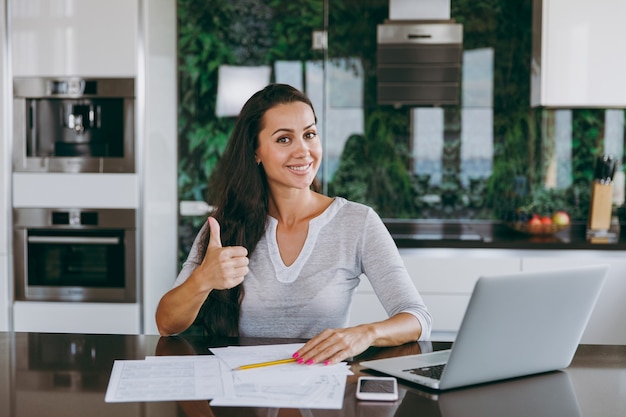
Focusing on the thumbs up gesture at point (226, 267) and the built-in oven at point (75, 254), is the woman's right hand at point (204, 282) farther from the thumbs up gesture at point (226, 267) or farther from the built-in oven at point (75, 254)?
the built-in oven at point (75, 254)

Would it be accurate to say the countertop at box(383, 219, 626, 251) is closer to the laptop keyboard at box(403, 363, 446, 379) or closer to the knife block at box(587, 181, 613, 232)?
the knife block at box(587, 181, 613, 232)

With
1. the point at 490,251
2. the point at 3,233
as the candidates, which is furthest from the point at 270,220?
the point at 3,233

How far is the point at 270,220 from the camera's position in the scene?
7.69ft

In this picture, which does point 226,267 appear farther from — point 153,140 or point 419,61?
point 419,61

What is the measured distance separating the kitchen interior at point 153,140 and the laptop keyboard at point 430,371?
196 cm

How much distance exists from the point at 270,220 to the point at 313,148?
10.2 inches

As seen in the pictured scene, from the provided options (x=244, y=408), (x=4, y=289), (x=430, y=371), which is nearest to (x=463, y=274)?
(x=430, y=371)

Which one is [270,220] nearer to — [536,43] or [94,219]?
[94,219]

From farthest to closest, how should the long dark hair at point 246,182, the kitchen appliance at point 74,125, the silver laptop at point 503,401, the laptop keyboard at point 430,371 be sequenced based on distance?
1. the kitchen appliance at point 74,125
2. the long dark hair at point 246,182
3. the laptop keyboard at point 430,371
4. the silver laptop at point 503,401

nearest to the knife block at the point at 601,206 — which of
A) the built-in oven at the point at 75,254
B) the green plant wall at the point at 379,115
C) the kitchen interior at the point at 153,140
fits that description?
the kitchen interior at the point at 153,140

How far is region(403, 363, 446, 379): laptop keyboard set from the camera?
1.55 meters

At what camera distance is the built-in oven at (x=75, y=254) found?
3652 mm

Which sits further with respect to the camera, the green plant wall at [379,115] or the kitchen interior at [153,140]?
the green plant wall at [379,115]

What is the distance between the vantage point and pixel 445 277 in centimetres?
357
